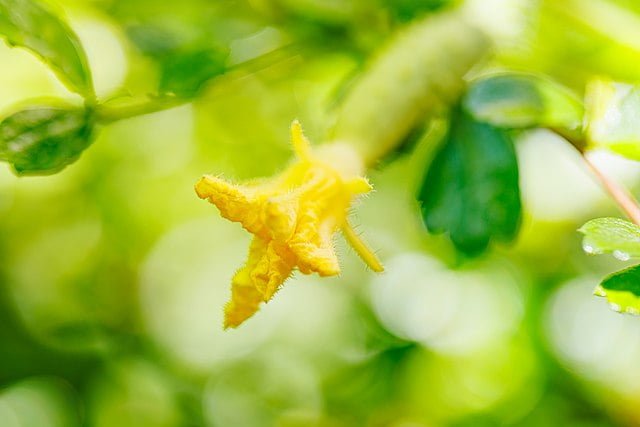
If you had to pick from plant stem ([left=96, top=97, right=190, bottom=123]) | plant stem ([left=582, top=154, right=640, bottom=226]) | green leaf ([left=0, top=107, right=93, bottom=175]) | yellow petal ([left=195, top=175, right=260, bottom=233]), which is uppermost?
green leaf ([left=0, top=107, right=93, bottom=175])

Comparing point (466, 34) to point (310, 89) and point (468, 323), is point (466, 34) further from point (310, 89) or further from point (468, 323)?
point (468, 323)

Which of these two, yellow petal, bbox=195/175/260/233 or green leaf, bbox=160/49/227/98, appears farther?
green leaf, bbox=160/49/227/98

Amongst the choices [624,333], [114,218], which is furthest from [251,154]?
[624,333]

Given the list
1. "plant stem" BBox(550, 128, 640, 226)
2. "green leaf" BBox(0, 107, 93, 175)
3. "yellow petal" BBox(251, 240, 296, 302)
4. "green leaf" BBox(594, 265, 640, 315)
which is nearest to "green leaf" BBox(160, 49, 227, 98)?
"green leaf" BBox(0, 107, 93, 175)

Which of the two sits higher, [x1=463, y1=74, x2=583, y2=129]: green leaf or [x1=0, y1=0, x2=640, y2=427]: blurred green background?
[x1=463, y1=74, x2=583, y2=129]: green leaf

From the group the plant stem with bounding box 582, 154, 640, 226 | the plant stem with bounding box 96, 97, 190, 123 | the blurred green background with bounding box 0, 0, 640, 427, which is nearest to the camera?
the plant stem with bounding box 582, 154, 640, 226

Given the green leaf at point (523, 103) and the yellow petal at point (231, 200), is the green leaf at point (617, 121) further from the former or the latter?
the yellow petal at point (231, 200)

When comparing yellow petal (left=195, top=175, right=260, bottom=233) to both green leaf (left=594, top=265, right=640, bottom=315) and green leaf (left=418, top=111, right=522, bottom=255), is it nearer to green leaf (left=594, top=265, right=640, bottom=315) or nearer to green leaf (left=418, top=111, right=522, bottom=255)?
green leaf (left=418, top=111, right=522, bottom=255)

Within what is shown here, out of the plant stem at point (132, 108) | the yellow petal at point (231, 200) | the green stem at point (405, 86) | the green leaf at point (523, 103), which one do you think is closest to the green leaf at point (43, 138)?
the plant stem at point (132, 108)
